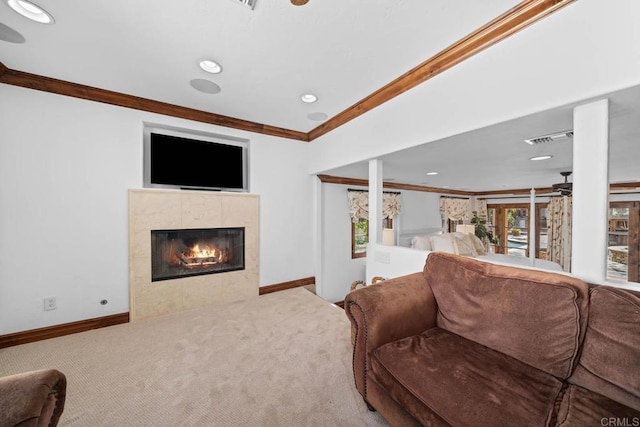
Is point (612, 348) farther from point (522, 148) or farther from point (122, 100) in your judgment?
point (122, 100)

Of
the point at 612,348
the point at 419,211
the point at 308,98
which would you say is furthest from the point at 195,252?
the point at 419,211

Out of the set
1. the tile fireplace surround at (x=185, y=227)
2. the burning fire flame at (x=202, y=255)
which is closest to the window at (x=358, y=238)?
the tile fireplace surround at (x=185, y=227)

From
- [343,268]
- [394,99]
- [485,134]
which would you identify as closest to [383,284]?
[485,134]

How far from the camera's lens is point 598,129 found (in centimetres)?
129

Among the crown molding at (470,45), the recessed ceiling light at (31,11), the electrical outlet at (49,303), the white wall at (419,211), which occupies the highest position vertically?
the recessed ceiling light at (31,11)

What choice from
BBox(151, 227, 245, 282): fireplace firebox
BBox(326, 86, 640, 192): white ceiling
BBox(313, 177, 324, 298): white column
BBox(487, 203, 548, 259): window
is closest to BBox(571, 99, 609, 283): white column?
BBox(326, 86, 640, 192): white ceiling

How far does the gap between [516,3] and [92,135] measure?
3787mm

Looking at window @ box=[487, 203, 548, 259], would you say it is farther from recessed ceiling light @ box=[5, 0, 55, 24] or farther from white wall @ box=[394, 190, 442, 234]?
recessed ceiling light @ box=[5, 0, 55, 24]

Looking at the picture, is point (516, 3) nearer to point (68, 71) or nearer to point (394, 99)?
point (394, 99)

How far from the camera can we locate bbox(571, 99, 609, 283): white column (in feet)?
4.18

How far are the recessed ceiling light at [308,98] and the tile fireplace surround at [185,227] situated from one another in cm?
151

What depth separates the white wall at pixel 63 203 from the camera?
7.24 feet

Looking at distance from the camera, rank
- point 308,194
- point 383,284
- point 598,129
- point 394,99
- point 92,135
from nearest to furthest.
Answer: point 598,129
point 383,284
point 394,99
point 92,135
point 308,194

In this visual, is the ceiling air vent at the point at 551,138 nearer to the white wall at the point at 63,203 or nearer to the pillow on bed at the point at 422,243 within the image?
the pillow on bed at the point at 422,243
